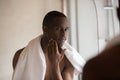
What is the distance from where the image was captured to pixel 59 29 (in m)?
1.16

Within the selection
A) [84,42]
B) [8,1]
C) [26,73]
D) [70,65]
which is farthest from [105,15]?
[26,73]

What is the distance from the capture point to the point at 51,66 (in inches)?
46.1

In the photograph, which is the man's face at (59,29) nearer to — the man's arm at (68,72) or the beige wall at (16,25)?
the man's arm at (68,72)

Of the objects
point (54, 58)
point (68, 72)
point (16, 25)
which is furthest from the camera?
point (16, 25)

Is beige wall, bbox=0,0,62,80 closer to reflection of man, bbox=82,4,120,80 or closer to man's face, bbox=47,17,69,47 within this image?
man's face, bbox=47,17,69,47

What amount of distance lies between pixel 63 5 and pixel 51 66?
65 centimetres

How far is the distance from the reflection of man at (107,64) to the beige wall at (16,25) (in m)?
1.38

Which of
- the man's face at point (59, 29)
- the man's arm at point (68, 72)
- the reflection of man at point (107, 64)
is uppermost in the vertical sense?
the reflection of man at point (107, 64)

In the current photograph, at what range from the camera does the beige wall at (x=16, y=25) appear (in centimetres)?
153

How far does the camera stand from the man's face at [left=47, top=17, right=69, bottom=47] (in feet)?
3.79

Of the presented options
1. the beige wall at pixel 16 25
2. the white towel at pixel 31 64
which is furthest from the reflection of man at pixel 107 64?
the beige wall at pixel 16 25

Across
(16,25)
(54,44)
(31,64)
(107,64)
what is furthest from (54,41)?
(107,64)

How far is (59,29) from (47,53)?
139mm

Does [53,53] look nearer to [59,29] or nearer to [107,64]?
[59,29]
